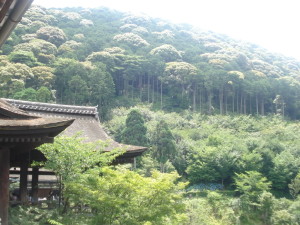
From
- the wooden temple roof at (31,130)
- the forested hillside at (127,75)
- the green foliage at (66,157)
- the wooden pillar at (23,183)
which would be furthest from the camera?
the forested hillside at (127,75)

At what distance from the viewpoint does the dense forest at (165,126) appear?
30.9 ft

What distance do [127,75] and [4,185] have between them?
5208cm

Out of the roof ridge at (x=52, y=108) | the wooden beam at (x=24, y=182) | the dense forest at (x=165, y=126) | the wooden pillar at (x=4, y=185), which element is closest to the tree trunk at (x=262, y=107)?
the dense forest at (x=165, y=126)

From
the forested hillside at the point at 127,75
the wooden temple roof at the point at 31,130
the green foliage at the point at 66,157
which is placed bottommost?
the green foliage at the point at 66,157

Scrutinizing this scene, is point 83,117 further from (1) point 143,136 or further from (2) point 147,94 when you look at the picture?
(2) point 147,94

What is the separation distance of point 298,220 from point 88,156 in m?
21.9

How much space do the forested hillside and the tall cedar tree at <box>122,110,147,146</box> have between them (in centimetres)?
902

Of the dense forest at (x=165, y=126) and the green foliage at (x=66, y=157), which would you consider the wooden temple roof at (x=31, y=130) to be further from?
the dense forest at (x=165, y=126)

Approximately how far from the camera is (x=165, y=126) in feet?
117

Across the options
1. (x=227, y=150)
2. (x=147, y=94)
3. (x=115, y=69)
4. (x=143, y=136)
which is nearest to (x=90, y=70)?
(x=115, y=69)

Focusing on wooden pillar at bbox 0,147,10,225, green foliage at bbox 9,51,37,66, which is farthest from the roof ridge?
green foliage at bbox 9,51,37,66

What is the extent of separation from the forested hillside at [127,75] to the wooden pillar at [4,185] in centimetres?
2987

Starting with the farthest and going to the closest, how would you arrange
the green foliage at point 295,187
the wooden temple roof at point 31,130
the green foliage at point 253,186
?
the green foliage at point 295,187 → the green foliage at point 253,186 → the wooden temple roof at point 31,130

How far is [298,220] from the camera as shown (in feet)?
87.5
